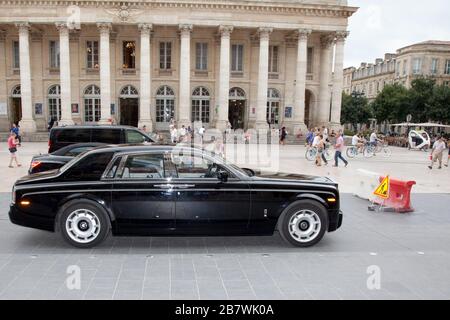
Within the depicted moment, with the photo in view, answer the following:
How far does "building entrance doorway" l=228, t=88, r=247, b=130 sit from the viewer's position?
38.3 meters

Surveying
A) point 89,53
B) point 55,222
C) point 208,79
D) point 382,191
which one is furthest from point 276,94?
point 55,222

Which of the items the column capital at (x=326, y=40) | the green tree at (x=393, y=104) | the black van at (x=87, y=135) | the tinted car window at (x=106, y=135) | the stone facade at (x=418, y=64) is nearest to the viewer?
the black van at (x=87, y=135)

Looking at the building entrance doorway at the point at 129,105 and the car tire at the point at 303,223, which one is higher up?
the building entrance doorway at the point at 129,105

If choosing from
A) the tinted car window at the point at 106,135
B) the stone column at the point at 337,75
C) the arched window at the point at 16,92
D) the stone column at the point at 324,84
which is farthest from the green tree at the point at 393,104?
the tinted car window at the point at 106,135

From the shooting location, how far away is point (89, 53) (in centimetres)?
3688

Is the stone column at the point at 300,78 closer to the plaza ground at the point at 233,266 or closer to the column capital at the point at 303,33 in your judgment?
the column capital at the point at 303,33

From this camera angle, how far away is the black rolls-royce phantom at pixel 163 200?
627cm

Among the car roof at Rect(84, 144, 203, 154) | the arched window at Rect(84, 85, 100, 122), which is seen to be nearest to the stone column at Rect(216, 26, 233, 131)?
the arched window at Rect(84, 85, 100, 122)

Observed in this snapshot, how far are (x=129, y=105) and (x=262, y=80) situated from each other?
1252 centimetres

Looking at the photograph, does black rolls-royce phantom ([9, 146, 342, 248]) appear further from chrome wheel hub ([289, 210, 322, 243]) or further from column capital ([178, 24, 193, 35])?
column capital ([178, 24, 193, 35])

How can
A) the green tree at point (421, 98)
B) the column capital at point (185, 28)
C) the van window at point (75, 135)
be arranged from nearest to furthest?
the van window at point (75, 135)
the column capital at point (185, 28)
the green tree at point (421, 98)

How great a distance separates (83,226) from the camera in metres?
6.30

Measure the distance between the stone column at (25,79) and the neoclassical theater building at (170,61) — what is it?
83 mm
